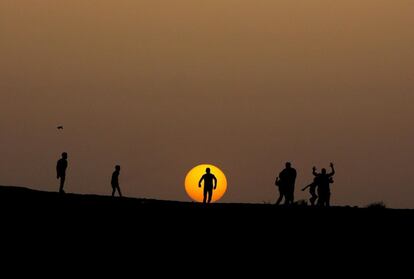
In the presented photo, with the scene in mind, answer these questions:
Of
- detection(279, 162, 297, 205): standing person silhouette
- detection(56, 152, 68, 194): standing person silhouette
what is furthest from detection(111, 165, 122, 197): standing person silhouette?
detection(279, 162, 297, 205): standing person silhouette

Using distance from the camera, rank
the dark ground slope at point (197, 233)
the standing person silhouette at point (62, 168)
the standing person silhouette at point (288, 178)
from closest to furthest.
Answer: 1. the dark ground slope at point (197, 233)
2. the standing person silhouette at point (288, 178)
3. the standing person silhouette at point (62, 168)

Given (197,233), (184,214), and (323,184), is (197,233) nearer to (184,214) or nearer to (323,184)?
(184,214)

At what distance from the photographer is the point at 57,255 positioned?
1649 inches

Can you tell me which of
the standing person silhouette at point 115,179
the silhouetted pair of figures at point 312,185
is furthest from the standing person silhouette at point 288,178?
the standing person silhouette at point 115,179

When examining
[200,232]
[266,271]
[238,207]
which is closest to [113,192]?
Answer: [238,207]

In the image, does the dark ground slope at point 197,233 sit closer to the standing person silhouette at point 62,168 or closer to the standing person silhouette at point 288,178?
the standing person silhouette at point 288,178

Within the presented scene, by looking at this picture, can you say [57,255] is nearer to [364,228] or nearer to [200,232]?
[200,232]

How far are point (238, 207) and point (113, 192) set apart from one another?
5832 mm

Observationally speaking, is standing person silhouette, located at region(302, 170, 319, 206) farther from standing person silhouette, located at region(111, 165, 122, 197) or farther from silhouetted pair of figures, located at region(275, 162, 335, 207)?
standing person silhouette, located at region(111, 165, 122, 197)

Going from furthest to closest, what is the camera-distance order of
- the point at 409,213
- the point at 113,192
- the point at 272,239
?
1. the point at 113,192
2. the point at 409,213
3. the point at 272,239

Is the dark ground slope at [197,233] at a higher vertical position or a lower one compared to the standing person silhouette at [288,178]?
lower

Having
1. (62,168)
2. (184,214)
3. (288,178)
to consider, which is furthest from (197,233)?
(62,168)

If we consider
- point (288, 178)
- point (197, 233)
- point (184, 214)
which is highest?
point (288, 178)

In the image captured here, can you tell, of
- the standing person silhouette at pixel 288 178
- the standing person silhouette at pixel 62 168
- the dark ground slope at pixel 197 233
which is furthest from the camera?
the standing person silhouette at pixel 62 168
